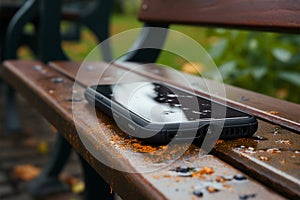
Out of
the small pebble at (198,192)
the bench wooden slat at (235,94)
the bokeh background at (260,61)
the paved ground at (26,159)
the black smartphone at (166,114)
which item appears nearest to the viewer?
the small pebble at (198,192)

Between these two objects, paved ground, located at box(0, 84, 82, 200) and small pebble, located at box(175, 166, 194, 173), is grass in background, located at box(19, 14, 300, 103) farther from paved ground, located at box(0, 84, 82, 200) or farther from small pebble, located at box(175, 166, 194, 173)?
small pebble, located at box(175, 166, 194, 173)

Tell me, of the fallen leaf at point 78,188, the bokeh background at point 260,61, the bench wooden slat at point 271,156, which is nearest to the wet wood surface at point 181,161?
the bench wooden slat at point 271,156

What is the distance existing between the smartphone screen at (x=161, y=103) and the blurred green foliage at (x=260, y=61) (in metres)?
1.55

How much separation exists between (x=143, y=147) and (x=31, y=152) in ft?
7.31

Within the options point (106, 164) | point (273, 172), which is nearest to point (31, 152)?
point (106, 164)

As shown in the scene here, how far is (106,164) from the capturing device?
0.76 meters

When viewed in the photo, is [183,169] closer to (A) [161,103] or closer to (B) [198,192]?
(B) [198,192]

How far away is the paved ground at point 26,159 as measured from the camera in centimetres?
226

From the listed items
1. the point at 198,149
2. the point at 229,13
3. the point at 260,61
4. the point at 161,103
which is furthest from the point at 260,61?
the point at 198,149

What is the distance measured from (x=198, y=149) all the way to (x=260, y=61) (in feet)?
6.66

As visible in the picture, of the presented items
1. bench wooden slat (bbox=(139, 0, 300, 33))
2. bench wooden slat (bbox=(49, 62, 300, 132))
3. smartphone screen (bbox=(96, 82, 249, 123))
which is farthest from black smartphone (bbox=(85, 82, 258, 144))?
bench wooden slat (bbox=(139, 0, 300, 33))

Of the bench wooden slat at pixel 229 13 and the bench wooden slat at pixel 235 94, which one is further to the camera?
the bench wooden slat at pixel 229 13

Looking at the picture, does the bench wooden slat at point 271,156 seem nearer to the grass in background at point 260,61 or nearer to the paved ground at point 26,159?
the paved ground at point 26,159

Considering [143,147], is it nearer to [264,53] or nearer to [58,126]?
[58,126]
